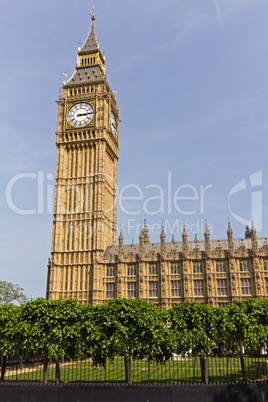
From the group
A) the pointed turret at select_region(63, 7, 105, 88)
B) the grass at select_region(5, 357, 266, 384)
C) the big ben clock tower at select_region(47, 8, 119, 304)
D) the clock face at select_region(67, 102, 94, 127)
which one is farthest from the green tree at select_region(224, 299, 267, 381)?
the pointed turret at select_region(63, 7, 105, 88)

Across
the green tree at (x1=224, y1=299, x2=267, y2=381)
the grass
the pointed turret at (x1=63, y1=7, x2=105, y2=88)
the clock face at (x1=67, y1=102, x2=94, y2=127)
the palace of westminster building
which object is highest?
the pointed turret at (x1=63, y1=7, x2=105, y2=88)

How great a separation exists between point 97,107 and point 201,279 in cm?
4731

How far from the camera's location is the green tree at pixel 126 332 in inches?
1212

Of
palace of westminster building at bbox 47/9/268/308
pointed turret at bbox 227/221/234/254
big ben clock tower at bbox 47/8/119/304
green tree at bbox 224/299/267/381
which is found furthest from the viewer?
big ben clock tower at bbox 47/8/119/304

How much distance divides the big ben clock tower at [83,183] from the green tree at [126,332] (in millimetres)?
38926

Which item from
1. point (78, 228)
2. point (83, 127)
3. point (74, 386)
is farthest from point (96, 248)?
point (74, 386)

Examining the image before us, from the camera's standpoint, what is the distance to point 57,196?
85062 mm

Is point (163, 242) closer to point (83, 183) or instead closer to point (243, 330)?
point (83, 183)

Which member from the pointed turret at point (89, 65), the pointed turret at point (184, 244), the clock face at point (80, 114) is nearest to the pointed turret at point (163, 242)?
the pointed turret at point (184, 244)

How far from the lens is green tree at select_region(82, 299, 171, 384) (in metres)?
30.8

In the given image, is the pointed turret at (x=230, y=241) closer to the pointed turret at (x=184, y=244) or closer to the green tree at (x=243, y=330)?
the pointed turret at (x=184, y=244)

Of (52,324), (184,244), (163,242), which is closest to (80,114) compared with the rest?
(163,242)

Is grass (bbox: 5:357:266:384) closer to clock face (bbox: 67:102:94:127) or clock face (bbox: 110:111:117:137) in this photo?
clock face (bbox: 67:102:94:127)

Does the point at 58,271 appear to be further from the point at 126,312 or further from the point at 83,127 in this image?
the point at 126,312
